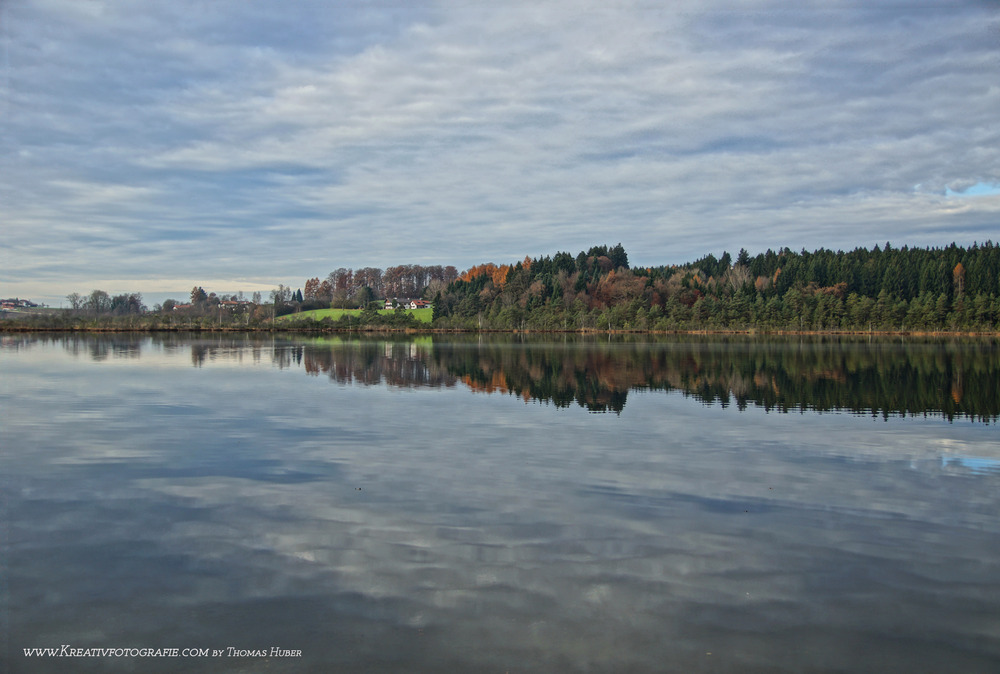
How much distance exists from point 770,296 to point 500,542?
140 m

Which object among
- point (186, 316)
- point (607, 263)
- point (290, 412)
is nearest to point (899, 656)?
point (290, 412)

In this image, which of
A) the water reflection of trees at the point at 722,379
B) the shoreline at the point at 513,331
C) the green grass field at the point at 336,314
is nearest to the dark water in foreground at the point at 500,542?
the water reflection of trees at the point at 722,379

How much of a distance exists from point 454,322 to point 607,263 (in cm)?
5026

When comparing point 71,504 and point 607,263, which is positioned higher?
point 607,263

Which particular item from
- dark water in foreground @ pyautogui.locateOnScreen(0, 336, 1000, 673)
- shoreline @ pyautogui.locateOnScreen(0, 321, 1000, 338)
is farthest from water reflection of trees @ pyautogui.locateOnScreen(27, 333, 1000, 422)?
shoreline @ pyautogui.locateOnScreen(0, 321, 1000, 338)

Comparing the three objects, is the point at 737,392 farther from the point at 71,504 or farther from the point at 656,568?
the point at 71,504

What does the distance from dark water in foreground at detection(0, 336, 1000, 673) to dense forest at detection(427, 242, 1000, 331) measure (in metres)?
112

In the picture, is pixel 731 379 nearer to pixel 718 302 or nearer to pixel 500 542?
pixel 500 542

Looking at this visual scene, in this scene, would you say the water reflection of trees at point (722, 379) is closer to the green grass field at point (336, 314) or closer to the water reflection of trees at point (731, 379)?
the water reflection of trees at point (731, 379)

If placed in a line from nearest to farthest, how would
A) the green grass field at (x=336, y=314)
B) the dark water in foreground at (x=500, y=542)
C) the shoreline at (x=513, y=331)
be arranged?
the dark water in foreground at (x=500, y=542) < the shoreline at (x=513, y=331) < the green grass field at (x=336, y=314)

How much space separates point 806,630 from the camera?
677 cm

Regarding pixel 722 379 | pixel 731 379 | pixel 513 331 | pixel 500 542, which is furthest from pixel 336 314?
pixel 500 542

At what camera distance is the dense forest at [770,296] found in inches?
4808

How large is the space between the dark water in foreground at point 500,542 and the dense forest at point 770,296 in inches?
4417
